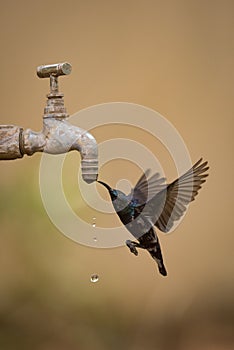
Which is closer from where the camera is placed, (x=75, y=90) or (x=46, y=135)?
(x=46, y=135)

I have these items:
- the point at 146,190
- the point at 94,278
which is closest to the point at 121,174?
the point at 94,278

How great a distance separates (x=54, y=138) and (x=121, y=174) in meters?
0.50

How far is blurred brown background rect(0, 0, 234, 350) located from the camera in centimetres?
133

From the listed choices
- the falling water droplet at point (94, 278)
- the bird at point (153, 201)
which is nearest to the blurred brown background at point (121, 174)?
the falling water droplet at point (94, 278)

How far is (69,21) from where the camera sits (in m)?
1.35

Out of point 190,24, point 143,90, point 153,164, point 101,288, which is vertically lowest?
point 101,288

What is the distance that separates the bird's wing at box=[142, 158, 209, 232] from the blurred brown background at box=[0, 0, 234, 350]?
391 mm

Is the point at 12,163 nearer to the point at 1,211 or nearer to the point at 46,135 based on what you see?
the point at 1,211

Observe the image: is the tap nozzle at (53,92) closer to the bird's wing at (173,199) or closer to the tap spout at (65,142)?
the tap spout at (65,142)

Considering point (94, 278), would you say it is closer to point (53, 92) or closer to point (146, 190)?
point (146, 190)

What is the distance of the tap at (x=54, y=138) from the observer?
868mm

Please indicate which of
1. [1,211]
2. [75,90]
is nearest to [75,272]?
[1,211]

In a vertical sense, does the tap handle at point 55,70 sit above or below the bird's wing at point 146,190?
above

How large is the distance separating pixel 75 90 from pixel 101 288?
0.53m
